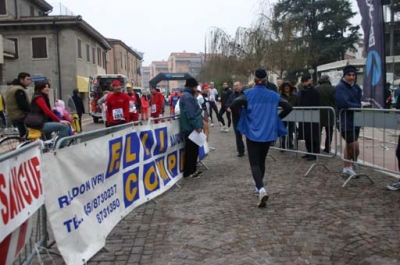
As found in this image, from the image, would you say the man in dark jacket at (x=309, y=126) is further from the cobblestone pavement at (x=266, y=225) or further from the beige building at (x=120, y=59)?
the beige building at (x=120, y=59)

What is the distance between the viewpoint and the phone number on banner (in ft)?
14.2

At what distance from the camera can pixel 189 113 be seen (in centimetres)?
782

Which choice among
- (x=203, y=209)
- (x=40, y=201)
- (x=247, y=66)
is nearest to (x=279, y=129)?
(x=203, y=209)

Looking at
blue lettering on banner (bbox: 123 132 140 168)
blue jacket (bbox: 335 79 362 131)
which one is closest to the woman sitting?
blue lettering on banner (bbox: 123 132 140 168)

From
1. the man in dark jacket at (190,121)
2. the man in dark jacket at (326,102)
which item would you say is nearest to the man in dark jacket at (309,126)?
the man in dark jacket at (326,102)

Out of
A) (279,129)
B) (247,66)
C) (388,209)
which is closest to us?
(388,209)

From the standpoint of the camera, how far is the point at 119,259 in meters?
4.27

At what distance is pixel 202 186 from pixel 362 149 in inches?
106

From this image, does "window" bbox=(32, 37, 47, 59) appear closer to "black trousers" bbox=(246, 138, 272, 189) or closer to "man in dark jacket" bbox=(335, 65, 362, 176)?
"man in dark jacket" bbox=(335, 65, 362, 176)

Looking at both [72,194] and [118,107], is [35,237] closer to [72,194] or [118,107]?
[72,194]

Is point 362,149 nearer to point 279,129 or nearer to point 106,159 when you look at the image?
point 279,129

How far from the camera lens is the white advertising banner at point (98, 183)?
379cm

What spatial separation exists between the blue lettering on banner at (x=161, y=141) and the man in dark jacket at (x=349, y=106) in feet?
9.42

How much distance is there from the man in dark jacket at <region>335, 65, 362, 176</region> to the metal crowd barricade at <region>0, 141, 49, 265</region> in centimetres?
490
